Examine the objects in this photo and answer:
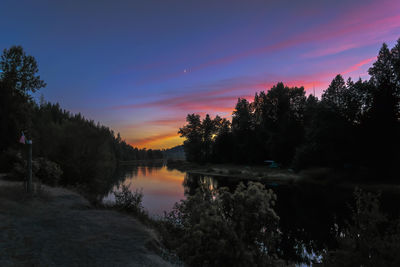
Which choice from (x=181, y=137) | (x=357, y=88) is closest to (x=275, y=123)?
(x=357, y=88)

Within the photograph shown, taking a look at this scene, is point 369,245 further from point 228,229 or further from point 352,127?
point 352,127

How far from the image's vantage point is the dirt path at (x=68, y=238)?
606 centimetres

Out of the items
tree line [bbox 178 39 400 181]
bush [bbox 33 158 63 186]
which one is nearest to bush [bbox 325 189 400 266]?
bush [bbox 33 158 63 186]

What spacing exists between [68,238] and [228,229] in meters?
5.04

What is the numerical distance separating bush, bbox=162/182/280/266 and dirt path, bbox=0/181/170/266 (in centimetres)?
114

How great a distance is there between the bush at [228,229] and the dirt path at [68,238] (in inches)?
45.0

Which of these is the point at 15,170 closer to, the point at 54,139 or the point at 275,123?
the point at 54,139

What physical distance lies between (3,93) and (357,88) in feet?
173

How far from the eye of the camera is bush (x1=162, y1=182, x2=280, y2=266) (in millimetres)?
7012

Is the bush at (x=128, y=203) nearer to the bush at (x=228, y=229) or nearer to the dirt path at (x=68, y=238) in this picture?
the dirt path at (x=68, y=238)

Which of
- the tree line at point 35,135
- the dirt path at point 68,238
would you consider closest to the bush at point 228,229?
the dirt path at point 68,238

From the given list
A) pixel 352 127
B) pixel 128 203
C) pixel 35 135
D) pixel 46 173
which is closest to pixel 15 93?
pixel 35 135

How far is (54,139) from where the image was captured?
29.3m

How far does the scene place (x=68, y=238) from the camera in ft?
24.6
